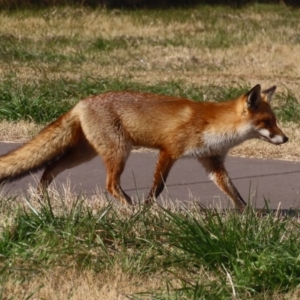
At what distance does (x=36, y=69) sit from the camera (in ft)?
47.9

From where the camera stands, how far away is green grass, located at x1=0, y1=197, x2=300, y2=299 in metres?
4.97

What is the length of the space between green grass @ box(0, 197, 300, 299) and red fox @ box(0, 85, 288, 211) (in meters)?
1.47

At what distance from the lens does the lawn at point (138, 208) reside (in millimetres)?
5023

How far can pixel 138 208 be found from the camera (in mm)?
6137

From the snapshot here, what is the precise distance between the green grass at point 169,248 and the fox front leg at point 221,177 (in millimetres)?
1547

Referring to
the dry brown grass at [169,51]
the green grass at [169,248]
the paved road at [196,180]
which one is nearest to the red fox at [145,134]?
the paved road at [196,180]

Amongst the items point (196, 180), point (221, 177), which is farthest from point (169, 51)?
point (221, 177)

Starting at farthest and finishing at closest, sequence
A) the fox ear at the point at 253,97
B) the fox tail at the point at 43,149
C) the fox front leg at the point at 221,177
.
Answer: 1. the fox ear at the point at 253,97
2. the fox front leg at the point at 221,177
3. the fox tail at the point at 43,149

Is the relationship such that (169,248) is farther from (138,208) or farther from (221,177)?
(221,177)

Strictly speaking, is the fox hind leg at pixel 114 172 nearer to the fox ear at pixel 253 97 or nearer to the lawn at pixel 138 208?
the lawn at pixel 138 208

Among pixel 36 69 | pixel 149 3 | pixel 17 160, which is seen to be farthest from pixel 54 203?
pixel 149 3

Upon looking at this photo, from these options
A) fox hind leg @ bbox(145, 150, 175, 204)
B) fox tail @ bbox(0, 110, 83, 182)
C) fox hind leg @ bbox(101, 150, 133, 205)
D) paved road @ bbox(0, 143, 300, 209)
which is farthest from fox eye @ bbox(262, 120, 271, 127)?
fox tail @ bbox(0, 110, 83, 182)

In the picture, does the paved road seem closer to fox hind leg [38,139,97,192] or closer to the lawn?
fox hind leg [38,139,97,192]

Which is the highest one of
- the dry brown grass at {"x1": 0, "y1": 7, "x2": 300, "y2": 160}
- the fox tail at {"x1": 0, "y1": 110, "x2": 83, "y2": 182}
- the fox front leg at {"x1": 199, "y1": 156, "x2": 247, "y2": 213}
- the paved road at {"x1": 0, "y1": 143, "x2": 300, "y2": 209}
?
the fox tail at {"x1": 0, "y1": 110, "x2": 83, "y2": 182}
